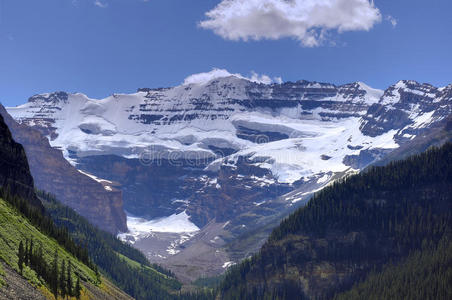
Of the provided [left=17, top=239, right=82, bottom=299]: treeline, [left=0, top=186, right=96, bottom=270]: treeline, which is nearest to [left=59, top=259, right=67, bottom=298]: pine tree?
[left=17, top=239, right=82, bottom=299]: treeline

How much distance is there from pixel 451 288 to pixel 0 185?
410 feet

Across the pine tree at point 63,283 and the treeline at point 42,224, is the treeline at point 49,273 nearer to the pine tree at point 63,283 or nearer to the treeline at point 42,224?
the pine tree at point 63,283

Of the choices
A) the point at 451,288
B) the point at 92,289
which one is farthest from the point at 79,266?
the point at 451,288

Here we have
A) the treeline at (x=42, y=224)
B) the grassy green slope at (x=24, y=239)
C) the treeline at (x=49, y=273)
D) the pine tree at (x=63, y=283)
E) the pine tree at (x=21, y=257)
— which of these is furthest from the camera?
the treeline at (x=42, y=224)

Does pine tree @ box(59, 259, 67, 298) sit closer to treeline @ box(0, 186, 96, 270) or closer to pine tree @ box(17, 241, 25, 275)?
pine tree @ box(17, 241, 25, 275)

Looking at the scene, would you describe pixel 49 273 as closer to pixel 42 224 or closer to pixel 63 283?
pixel 63 283

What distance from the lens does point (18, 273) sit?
3836 inches

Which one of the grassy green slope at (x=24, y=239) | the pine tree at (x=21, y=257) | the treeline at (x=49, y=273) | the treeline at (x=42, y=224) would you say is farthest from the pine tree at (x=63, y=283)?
the treeline at (x=42, y=224)

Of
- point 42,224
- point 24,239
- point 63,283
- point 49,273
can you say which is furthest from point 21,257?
point 42,224

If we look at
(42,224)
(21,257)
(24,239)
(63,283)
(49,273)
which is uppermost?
(42,224)

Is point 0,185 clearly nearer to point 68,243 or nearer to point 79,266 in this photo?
point 68,243

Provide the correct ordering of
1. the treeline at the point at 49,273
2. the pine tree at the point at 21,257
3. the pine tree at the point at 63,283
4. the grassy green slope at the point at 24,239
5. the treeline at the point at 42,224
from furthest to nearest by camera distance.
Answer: the treeline at the point at 42,224 → the pine tree at the point at 63,283 → the treeline at the point at 49,273 → the grassy green slope at the point at 24,239 → the pine tree at the point at 21,257

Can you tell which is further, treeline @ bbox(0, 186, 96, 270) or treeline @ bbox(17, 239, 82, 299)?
treeline @ bbox(0, 186, 96, 270)

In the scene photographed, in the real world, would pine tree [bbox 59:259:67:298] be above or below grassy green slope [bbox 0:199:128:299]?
below
